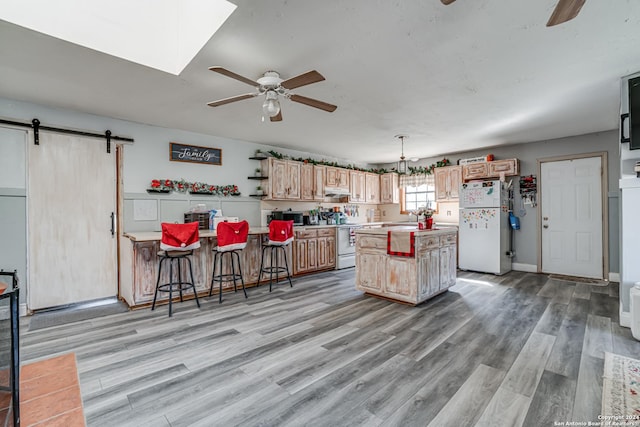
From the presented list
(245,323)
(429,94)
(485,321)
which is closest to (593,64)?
(429,94)

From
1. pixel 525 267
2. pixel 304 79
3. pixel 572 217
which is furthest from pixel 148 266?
pixel 572 217

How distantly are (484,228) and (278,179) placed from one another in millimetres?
4035

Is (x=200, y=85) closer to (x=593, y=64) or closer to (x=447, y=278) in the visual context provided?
(x=593, y=64)

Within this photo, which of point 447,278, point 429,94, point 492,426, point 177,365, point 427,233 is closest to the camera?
point 492,426

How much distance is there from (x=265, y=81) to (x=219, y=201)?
2952mm

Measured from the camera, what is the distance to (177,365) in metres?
2.37

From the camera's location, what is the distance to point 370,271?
13.8 ft

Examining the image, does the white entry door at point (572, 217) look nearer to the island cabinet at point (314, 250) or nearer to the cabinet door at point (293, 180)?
the island cabinet at point (314, 250)

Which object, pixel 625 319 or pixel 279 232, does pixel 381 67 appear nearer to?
pixel 279 232

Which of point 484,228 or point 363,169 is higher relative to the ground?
point 363,169

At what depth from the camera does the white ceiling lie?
6.67 ft

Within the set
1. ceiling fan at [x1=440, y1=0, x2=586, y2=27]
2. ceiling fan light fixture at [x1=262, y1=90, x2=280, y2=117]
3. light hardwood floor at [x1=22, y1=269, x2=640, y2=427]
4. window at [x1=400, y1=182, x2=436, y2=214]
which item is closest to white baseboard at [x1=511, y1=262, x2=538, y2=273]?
light hardwood floor at [x1=22, y1=269, x2=640, y2=427]

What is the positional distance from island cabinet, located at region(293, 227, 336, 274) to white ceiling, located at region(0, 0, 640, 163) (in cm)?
207

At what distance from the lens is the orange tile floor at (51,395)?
1737 millimetres
